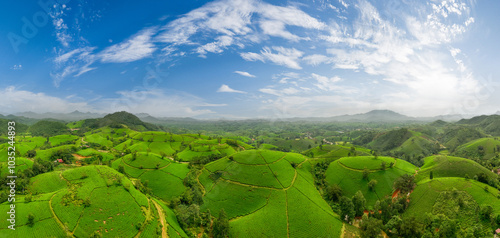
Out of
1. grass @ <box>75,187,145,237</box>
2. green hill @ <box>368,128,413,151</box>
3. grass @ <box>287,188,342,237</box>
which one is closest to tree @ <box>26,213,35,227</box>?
grass @ <box>75,187,145,237</box>

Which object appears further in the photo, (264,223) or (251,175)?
(251,175)

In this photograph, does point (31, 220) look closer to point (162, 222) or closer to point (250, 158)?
point (162, 222)

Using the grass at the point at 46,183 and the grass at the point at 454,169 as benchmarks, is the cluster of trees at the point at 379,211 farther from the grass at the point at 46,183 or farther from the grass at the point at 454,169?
the grass at the point at 46,183

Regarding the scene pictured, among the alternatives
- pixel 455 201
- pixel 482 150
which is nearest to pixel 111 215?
pixel 455 201

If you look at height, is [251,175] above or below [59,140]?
below

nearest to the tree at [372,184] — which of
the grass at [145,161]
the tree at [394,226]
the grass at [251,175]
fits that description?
the tree at [394,226]

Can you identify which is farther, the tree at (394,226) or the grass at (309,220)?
the grass at (309,220)

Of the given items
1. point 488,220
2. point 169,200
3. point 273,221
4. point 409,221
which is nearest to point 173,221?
point 169,200
